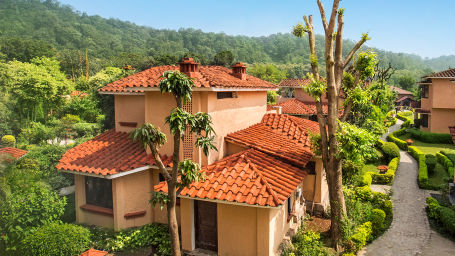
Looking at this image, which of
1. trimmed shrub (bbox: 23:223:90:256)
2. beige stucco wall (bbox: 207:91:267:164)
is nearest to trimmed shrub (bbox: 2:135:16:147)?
trimmed shrub (bbox: 23:223:90:256)

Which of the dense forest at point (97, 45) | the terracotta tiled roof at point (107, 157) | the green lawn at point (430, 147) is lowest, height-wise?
the green lawn at point (430, 147)

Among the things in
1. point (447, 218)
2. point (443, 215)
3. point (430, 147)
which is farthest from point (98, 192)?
point (430, 147)

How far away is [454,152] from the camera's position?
86.8ft

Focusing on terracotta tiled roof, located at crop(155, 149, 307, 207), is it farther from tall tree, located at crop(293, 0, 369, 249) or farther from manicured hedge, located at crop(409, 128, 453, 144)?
manicured hedge, located at crop(409, 128, 453, 144)

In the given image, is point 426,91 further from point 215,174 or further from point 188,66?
point 215,174

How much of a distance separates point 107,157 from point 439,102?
1489 inches

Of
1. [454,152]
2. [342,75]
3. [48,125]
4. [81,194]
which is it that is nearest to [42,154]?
[81,194]

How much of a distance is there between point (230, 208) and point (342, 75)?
724cm

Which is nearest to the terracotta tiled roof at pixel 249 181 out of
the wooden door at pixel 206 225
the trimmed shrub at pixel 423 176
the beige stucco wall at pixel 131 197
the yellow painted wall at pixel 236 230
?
the yellow painted wall at pixel 236 230

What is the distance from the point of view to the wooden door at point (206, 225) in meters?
11.2

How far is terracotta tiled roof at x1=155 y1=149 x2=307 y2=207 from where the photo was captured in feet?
31.4

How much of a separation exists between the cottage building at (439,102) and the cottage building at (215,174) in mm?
28070

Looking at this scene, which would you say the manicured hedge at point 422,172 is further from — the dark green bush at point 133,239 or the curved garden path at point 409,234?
the dark green bush at point 133,239

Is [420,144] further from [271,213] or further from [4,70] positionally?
[4,70]
